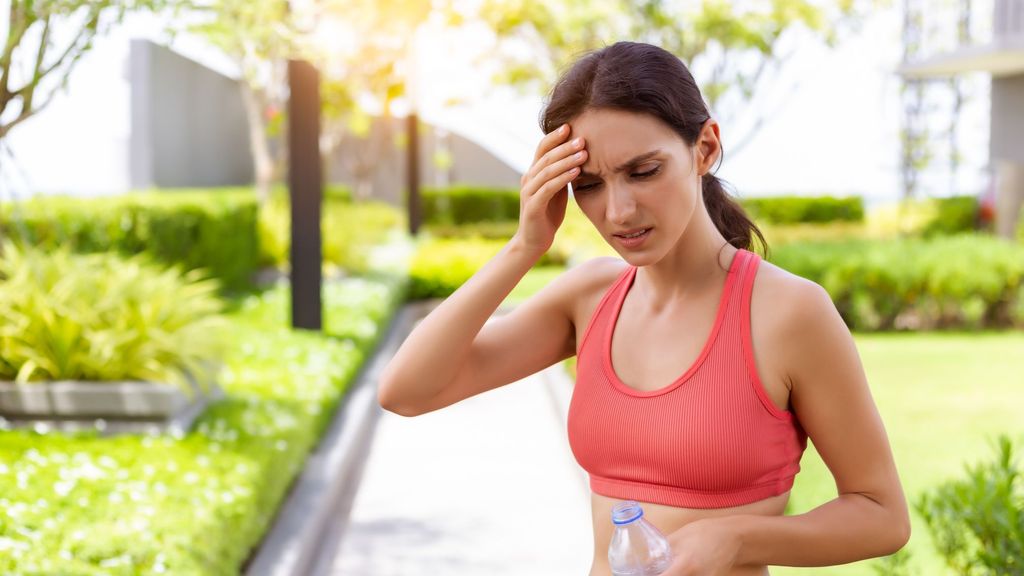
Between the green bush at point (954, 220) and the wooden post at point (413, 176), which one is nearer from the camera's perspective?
the wooden post at point (413, 176)

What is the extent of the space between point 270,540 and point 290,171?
17.5ft

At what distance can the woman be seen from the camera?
170cm

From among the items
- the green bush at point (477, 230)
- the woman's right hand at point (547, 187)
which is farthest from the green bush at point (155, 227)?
the green bush at point (477, 230)

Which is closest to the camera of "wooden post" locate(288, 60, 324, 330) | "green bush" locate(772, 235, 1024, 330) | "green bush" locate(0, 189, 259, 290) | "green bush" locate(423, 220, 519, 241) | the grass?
"green bush" locate(0, 189, 259, 290)

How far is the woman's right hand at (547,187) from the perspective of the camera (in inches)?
67.9

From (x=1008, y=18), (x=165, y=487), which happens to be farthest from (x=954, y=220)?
(x=165, y=487)

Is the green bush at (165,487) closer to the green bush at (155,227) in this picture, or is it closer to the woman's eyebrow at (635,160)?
the woman's eyebrow at (635,160)

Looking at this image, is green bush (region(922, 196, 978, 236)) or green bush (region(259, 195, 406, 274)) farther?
green bush (region(922, 196, 978, 236))

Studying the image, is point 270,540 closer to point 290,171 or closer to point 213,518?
point 213,518

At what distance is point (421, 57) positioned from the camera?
924 inches

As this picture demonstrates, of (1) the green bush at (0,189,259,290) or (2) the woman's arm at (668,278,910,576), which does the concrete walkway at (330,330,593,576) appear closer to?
(1) the green bush at (0,189,259,290)

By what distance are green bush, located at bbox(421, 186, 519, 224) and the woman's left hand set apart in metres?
27.5

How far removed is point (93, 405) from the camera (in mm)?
5738

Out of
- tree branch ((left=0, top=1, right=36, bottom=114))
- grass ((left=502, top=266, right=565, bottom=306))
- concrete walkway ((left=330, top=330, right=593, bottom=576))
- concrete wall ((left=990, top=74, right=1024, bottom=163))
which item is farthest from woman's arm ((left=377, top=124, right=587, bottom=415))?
concrete wall ((left=990, top=74, right=1024, bottom=163))
